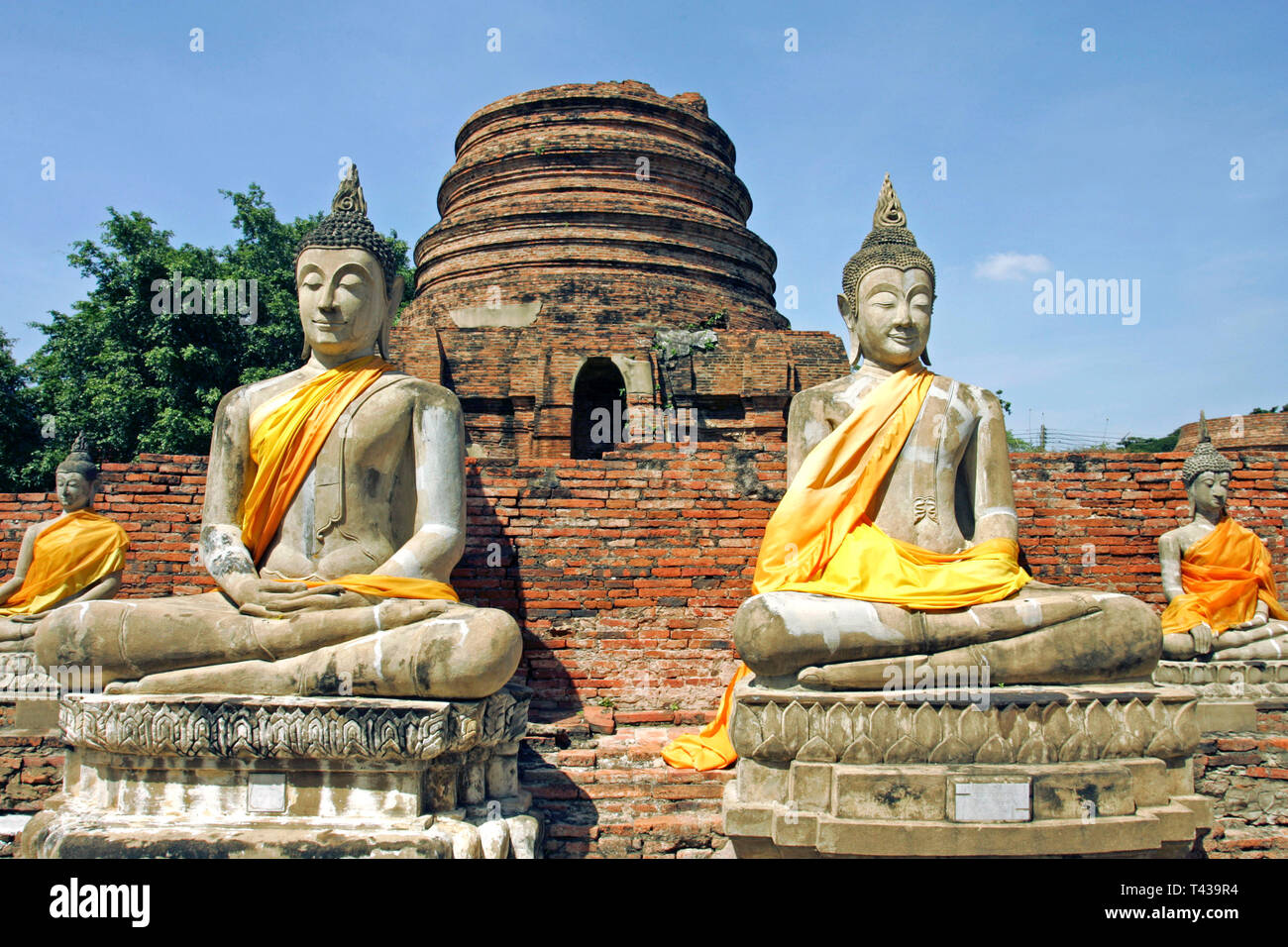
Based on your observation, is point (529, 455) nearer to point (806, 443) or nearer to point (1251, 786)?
point (806, 443)

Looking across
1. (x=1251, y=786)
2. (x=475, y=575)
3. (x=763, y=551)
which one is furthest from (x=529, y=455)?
(x=1251, y=786)

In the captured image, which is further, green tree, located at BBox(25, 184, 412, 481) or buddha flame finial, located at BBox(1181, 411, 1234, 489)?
green tree, located at BBox(25, 184, 412, 481)

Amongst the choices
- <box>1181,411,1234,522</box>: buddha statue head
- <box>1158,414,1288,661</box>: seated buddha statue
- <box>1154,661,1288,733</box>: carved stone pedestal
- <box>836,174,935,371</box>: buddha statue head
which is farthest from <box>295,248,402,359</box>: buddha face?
<box>1181,411,1234,522</box>: buddha statue head

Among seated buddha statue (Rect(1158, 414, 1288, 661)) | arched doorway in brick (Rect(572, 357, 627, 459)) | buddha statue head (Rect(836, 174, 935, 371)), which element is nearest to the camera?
buddha statue head (Rect(836, 174, 935, 371))

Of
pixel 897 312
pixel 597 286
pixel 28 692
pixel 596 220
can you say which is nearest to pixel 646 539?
pixel 897 312

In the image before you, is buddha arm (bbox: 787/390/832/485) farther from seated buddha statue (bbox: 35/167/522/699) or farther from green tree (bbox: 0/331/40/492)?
green tree (bbox: 0/331/40/492)

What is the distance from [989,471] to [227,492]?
4085 millimetres

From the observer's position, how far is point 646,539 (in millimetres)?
6598

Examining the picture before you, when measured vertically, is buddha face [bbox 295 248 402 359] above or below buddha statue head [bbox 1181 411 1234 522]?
above

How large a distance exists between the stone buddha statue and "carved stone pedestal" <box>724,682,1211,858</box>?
0.56 feet

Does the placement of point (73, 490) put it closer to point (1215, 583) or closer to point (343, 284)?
point (343, 284)

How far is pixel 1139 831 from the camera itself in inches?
147

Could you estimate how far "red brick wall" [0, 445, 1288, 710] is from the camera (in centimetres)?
636

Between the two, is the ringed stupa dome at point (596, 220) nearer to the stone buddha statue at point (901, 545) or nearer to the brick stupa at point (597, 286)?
the brick stupa at point (597, 286)
